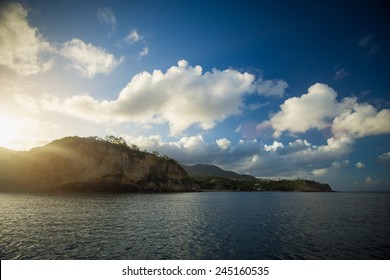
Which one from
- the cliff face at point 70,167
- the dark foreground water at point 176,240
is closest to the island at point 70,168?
the cliff face at point 70,167

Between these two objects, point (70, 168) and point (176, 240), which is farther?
point (70, 168)

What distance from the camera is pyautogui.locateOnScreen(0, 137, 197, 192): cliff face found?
11575cm

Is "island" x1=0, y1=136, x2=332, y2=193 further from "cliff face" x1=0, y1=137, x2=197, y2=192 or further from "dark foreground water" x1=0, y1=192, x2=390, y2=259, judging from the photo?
"dark foreground water" x1=0, y1=192, x2=390, y2=259

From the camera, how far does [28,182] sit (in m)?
117

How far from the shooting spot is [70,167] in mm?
116062

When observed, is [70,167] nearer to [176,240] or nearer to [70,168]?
[70,168]

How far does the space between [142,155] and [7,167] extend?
65.6 m

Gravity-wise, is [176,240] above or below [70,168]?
below

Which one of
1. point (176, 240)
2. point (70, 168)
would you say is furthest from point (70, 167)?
point (176, 240)

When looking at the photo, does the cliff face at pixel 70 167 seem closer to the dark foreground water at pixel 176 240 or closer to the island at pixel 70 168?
the island at pixel 70 168
